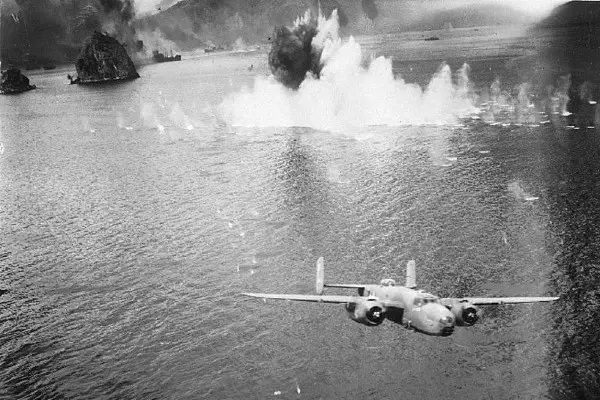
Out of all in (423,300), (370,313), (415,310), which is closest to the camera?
(370,313)

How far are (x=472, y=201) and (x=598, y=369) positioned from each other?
62.4 meters

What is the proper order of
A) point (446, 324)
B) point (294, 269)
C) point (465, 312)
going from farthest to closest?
point (294, 269)
point (465, 312)
point (446, 324)

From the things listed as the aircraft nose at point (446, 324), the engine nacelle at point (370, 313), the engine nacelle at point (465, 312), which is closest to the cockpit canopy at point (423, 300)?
the engine nacelle at point (465, 312)

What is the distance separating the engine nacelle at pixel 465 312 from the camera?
61.1 m

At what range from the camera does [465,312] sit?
61219 mm

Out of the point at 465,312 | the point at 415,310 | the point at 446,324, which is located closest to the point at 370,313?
the point at 415,310

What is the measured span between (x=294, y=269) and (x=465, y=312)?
46.3 meters

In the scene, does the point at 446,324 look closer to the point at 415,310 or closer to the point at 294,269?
the point at 415,310

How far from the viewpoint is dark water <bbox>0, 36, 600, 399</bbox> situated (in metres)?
73.8

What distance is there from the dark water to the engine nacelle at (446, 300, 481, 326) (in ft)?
43.8

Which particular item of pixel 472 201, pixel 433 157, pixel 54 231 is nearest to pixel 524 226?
pixel 472 201

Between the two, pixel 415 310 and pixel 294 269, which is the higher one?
pixel 415 310

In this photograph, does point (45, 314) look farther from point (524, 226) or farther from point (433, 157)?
point (433, 157)

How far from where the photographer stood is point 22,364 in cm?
7769
